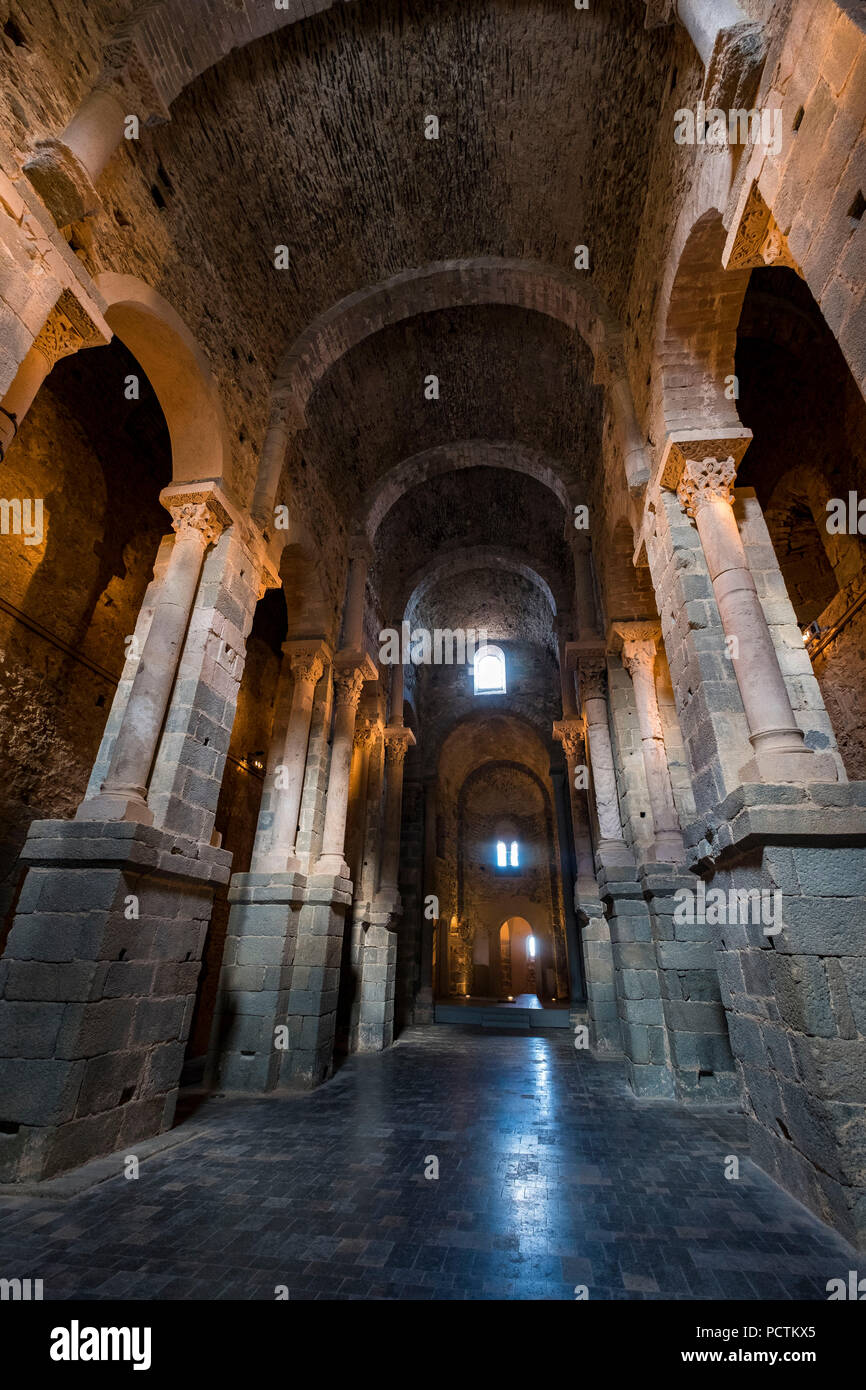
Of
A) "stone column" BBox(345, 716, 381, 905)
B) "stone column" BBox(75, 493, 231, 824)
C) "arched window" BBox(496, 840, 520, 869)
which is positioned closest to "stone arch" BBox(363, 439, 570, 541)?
"stone column" BBox(345, 716, 381, 905)

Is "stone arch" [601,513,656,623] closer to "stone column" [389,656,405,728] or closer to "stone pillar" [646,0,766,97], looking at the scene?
"stone pillar" [646,0,766,97]

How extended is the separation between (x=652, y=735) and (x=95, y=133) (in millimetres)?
8348

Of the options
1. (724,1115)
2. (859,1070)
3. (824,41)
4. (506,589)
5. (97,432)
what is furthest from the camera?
(506,589)

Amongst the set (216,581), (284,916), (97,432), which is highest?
(97,432)

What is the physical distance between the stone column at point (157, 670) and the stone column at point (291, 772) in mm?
2981

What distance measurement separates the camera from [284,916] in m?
7.31

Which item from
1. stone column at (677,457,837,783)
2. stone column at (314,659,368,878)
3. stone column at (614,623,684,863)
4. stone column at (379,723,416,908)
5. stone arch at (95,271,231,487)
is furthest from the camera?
stone column at (379,723,416,908)

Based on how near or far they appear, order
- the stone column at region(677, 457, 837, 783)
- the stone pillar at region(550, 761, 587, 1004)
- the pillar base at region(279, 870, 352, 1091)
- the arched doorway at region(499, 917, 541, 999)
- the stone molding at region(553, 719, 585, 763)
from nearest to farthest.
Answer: the stone column at region(677, 457, 837, 783)
the pillar base at region(279, 870, 352, 1091)
the stone molding at region(553, 719, 585, 763)
the stone pillar at region(550, 761, 587, 1004)
the arched doorway at region(499, 917, 541, 999)

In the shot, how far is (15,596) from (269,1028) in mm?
6213

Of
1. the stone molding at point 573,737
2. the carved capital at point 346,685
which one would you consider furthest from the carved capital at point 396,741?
the stone molding at point 573,737

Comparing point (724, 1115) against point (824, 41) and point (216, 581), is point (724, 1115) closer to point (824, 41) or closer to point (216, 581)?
point (216, 581)

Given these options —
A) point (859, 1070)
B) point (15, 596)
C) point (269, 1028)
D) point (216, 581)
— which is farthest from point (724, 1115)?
point (15, 596)

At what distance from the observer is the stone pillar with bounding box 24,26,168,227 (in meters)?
3.81

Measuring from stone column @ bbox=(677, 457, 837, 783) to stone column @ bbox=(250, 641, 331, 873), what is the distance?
5.85 m
